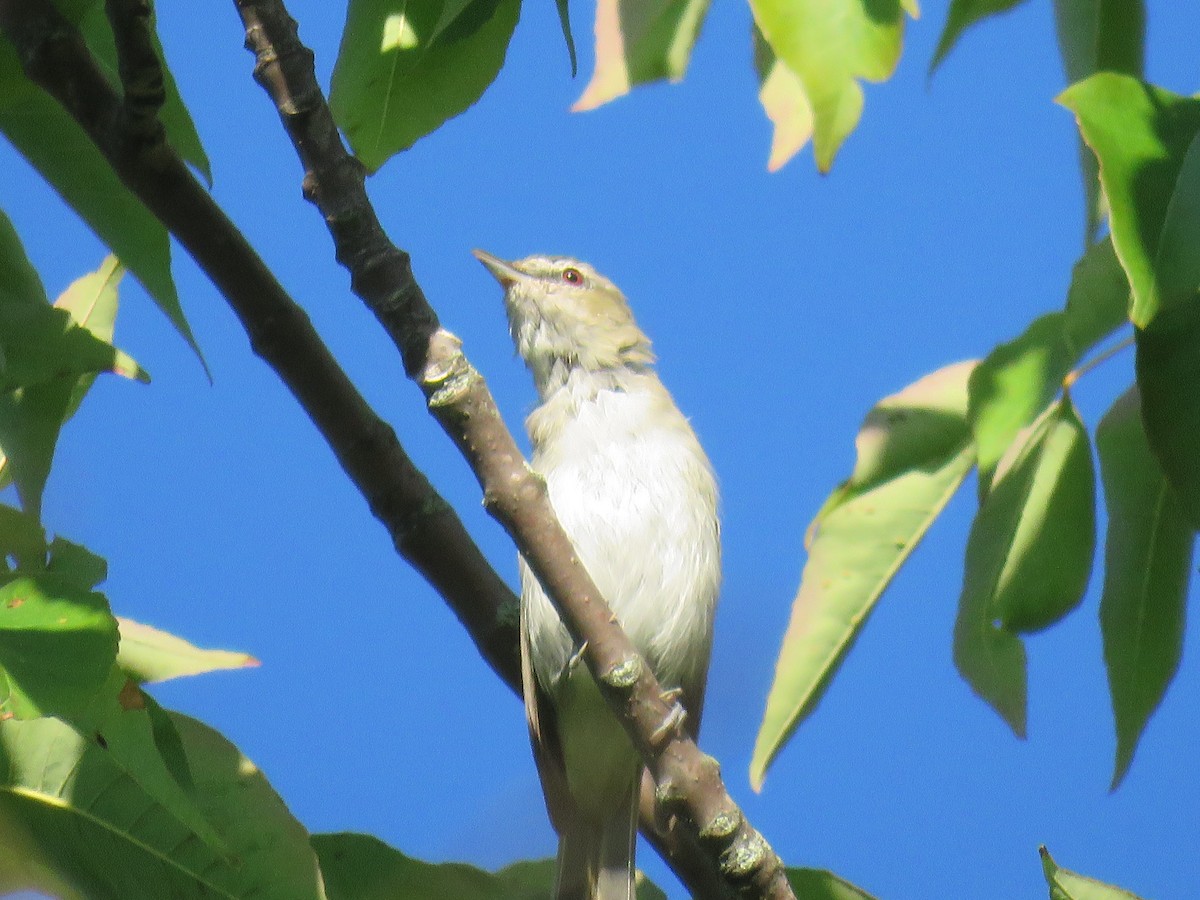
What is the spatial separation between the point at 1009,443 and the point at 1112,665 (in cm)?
40

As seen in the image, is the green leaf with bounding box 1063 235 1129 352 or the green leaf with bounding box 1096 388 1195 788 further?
the green leaf with bounding box 1096 388 1195 788

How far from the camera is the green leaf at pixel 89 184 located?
1.72 meters

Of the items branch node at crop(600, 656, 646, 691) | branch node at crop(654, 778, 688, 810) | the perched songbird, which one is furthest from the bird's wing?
branch node at crop(600, 656, 646, 691)

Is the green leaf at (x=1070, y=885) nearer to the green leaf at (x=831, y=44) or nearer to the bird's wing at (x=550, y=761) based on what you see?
the green leaf at (x=831, y=44)

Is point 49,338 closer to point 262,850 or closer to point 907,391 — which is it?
point 262,850

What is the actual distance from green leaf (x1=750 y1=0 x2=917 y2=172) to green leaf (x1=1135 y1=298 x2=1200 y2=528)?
37 centimetres

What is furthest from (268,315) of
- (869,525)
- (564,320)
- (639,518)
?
(564,320)

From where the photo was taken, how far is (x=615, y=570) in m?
3.34

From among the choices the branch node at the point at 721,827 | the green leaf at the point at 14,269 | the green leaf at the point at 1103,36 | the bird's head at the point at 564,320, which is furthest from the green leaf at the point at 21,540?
the bird's head at the point at 564,320

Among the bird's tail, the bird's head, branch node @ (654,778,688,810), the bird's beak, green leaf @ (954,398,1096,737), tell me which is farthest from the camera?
the bird's beak

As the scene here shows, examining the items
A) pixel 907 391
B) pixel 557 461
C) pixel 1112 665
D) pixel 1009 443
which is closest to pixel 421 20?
pixel 907 391

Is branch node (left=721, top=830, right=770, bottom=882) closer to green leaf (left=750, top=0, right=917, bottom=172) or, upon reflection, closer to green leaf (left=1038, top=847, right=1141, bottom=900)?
green leaf (left=1038, top=847, right=1141, bottom=900)

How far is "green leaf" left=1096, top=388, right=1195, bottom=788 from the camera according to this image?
60.6 inches

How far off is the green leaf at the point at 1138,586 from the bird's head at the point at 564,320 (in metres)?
2.22
